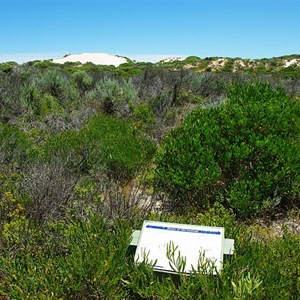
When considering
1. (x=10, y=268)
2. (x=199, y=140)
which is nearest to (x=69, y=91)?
(x=199, y=140)

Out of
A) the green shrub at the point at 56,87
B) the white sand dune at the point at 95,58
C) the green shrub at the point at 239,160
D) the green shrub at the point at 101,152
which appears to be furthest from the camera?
the white sand dune at the point at 95,58

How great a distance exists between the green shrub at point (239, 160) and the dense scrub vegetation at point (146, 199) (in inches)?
0.6

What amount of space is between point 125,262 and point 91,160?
4006 millimetres

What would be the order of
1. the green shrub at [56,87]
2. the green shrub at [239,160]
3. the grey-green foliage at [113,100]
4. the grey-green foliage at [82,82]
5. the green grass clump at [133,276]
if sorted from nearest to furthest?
1. the green grass clump at [133,276]
2. the green shrub at [239,160]
3. the grey-green foliage at [113,100]
4. the green shrub at [56,87]
5. the grey-green foliage at [82,82]

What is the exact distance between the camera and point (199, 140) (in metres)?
5.84

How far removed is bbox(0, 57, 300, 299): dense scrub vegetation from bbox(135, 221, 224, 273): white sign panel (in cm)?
11

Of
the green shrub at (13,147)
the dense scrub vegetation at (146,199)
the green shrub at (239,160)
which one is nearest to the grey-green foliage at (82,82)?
the dense scrub vegetation at (146,199)

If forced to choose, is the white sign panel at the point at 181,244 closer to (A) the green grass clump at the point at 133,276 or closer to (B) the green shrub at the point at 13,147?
(A) the green grass clump at the point at 133,276

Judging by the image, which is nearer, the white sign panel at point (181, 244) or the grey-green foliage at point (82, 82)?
the white sign panel at point (181, 244)

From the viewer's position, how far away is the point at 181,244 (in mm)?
3207

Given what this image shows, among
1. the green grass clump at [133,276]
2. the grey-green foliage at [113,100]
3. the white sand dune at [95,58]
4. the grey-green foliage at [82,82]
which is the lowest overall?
the green grass clump at [133,276]

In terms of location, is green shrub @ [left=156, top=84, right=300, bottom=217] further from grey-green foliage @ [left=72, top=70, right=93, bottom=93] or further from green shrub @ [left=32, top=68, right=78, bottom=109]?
grey-green foliage @ [left=72, top=70, right=93, bottom=93]

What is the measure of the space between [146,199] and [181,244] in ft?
6.45

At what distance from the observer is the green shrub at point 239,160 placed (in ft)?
18.2
